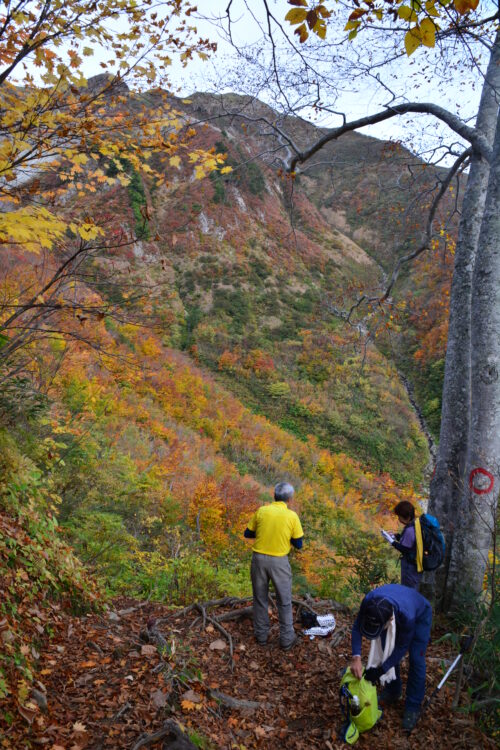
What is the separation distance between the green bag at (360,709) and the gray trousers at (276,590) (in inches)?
48.4

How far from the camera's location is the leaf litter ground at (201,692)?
284cm

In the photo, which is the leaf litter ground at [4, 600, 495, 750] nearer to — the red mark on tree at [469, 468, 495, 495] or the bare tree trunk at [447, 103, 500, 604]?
the bare tree trunk at [447, 103, 500, 604]

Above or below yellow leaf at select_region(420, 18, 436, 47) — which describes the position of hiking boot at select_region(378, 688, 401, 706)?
below

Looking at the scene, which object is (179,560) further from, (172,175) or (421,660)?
(172,175)

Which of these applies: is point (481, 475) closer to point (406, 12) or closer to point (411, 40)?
point (411, 40)

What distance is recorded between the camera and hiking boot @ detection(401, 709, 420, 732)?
3049mm

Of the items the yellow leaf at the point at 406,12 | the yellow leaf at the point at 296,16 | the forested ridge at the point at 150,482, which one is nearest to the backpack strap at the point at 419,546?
the forested ridge at the point at 150,482

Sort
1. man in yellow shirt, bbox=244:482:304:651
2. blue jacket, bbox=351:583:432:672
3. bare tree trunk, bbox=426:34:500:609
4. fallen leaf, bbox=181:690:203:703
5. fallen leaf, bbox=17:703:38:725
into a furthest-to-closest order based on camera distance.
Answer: bare tree trunk, bbox=426:34:500:609, man in yellow shirt, bbox=244:482:304:651, fallen leaf, bbox=181:690:203:703, blue jacket, bbox=351:583:432:672, fallen leaf, bbox=17:703:38:725

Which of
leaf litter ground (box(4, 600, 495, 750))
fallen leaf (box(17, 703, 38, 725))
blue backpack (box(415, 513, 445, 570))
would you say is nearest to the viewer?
fallen leaf (box(17, 703, 38, 725))

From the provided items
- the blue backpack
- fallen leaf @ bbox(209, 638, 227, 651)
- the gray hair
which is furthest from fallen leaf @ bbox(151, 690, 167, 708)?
the blue backpack

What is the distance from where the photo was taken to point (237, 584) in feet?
19.7

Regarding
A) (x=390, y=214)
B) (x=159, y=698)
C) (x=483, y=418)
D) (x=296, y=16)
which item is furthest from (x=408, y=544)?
(x=390, y=214)

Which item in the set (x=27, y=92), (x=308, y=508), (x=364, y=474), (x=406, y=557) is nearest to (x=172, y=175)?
(x=364, y=474)

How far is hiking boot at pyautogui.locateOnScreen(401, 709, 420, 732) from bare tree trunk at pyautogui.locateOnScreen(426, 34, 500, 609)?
1562mm
